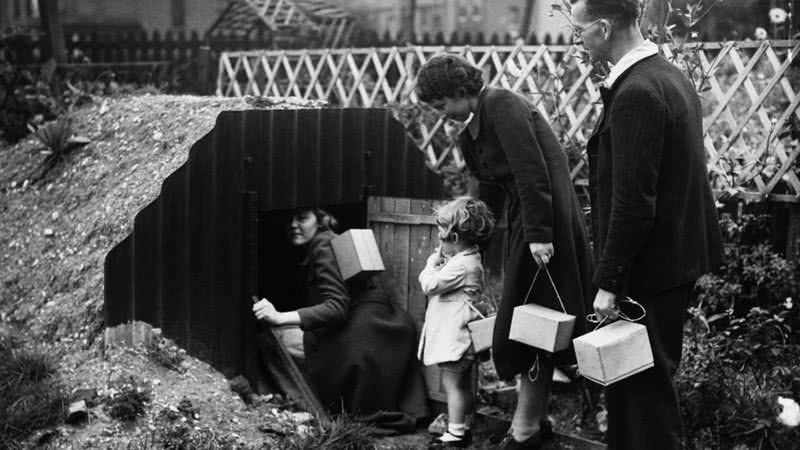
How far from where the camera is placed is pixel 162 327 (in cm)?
507

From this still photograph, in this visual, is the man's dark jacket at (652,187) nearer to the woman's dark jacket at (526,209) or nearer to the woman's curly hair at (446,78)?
the woman's dark jacket at (526,209)

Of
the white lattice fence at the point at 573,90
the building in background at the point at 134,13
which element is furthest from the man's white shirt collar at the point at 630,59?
the building in background at the point at 134,13

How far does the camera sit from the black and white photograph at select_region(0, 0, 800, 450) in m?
3.69

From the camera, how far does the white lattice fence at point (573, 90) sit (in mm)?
5898

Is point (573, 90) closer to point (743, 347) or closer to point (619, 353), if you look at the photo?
point (743, 347)

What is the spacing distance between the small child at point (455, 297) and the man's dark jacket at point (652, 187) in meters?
1.22

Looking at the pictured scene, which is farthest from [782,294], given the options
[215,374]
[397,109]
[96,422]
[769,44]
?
[397,109]

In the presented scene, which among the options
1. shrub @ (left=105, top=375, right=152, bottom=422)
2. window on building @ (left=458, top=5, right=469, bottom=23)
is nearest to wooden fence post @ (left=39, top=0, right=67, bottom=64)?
shrub @ (left=105, top=375, right=152, bottom=422)

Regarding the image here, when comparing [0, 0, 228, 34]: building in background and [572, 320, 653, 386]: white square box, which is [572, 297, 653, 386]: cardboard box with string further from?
[0, 0, 228, 34]: building in background

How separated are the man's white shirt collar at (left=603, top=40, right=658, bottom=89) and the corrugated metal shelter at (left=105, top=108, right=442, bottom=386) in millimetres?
2347

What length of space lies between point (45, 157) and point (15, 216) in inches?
20.3

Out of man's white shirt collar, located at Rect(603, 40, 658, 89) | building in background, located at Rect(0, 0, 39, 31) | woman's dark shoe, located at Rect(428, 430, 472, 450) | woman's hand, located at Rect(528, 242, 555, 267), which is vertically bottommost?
woman's dark shoe, located at Rect(428, 430, 472, 450)

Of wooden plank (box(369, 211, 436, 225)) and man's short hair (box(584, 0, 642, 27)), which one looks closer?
man's short hair (box(584, 0, 642, 27))

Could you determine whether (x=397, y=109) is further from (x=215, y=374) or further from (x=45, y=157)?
(x=215, y=374)
